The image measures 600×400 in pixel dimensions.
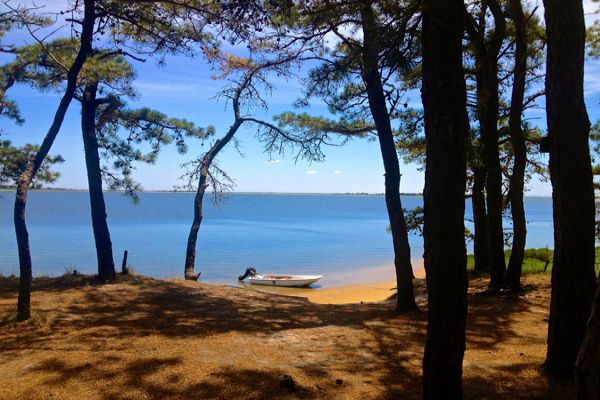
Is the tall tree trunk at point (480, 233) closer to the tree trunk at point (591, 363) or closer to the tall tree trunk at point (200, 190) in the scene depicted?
the tall tree trunk at point (200, 190)

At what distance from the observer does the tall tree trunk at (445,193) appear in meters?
3.20

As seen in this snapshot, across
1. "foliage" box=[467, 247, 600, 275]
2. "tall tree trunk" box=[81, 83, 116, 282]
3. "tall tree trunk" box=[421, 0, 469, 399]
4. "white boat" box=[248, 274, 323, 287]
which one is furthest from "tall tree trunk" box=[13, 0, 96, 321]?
"white boat" box=[248, 274, 323, 287]

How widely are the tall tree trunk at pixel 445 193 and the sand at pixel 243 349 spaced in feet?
2.39

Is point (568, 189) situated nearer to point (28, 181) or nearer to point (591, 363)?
point (591, 363)

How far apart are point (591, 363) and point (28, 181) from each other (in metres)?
7.06

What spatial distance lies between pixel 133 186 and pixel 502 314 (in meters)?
9.73

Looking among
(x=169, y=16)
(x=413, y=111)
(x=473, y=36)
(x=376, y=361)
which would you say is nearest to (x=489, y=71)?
(x=473, y=36)

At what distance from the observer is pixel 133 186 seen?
12.9 metres

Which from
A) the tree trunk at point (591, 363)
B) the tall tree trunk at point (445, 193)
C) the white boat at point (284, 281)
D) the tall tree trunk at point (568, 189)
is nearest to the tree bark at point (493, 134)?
the tall tree trunk at point (568, 189)

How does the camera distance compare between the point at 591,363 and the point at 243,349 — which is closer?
the point at 591,363

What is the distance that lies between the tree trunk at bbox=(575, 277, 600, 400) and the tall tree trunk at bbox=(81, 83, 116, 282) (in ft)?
32.6

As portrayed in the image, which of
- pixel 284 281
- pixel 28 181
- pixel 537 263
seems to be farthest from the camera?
pixel 284 281

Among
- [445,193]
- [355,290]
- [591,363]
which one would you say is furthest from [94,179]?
[355,290]

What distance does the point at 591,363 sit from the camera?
1985 mm
